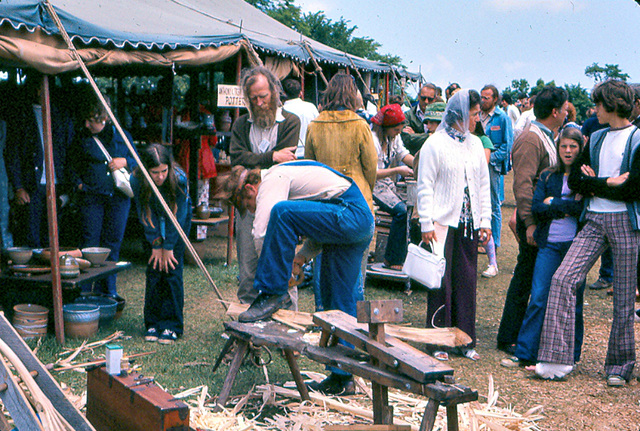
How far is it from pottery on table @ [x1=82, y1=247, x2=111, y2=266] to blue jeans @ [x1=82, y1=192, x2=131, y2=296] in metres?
0.33

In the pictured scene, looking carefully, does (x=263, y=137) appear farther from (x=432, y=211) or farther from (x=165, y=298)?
(x=165, y=298)

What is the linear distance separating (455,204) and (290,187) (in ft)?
5.33

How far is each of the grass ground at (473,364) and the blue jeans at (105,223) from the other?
0.46 meters

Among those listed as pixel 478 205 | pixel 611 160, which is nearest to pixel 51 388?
pixel 478 205

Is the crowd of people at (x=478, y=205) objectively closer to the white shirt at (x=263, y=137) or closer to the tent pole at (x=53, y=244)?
the white shirt at (x=263, y=137)

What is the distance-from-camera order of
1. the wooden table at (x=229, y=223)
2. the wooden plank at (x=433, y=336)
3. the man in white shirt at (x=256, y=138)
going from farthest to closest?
the wooden table at (x=229, y=223), the man in white shirt at (x=256, y=138), the wooden plank at (x=433, y=336)

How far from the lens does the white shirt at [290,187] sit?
12.0 ft

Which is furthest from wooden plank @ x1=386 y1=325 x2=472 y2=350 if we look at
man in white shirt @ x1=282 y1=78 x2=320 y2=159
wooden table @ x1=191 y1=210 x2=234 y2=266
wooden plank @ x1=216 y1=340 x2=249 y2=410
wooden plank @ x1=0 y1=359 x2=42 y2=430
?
wooden table @ x1=191 y1=210 x2=234 y2=266

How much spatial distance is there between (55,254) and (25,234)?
1.84 meters

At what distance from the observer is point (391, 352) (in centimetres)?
291

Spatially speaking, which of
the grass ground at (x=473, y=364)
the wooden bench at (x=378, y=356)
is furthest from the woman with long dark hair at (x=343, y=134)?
the wooden bench at (x=378, y=356)

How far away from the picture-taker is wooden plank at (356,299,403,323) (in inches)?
119

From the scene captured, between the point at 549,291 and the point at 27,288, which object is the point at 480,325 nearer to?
the point at 549,291

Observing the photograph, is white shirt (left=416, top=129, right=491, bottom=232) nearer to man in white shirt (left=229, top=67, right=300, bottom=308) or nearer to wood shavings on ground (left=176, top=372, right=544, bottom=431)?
man in white shirt (left=229, top=67, right=300, bottom=308)
